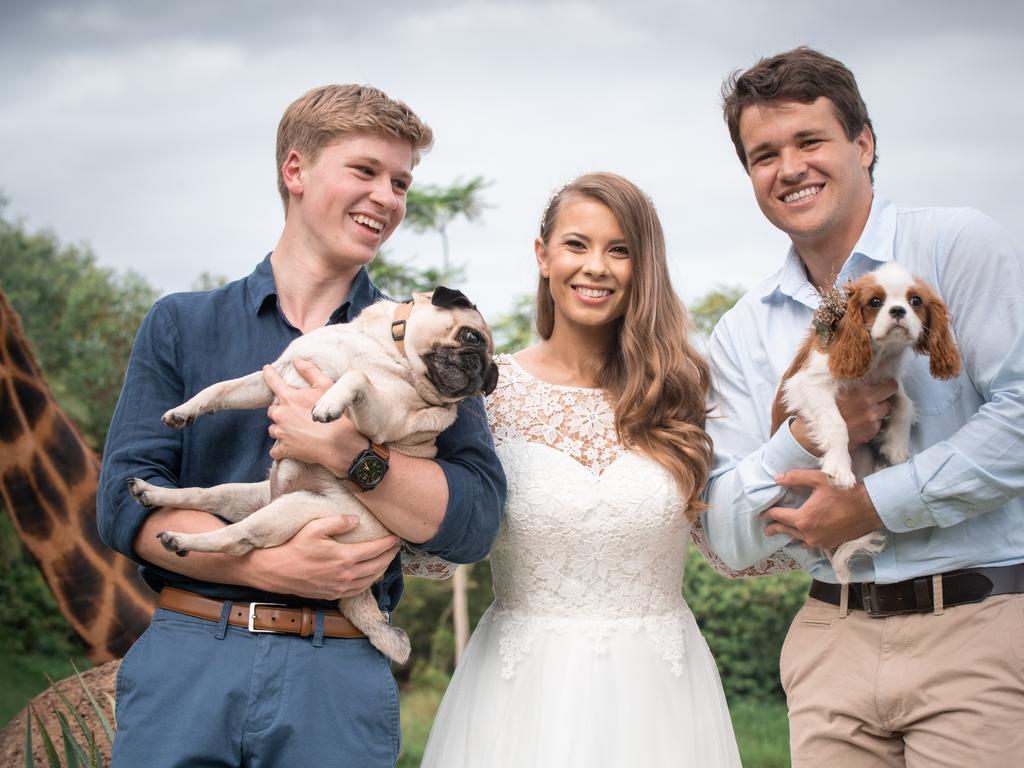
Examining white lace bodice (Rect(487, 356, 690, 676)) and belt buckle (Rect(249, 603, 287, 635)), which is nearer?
belt buckle (Rect(249, 603, 287, 635))

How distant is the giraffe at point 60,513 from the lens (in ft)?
24.7

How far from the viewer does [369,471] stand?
322 centimetres

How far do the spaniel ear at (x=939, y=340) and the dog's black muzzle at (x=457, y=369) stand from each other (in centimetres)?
157

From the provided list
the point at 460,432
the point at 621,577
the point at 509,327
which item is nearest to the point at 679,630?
the point at 621,577

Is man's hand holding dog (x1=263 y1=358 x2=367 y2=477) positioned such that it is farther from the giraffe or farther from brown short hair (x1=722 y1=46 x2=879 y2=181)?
the giraffe

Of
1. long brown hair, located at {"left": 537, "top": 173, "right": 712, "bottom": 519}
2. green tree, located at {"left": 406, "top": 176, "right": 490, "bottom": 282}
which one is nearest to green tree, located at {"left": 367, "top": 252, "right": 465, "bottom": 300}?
green tree, located at {"left": 406, "top": 176, "right": 490, "bottom": 282}

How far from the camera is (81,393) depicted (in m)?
13.1

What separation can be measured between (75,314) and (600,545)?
462 inches

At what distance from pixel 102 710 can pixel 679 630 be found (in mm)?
3124

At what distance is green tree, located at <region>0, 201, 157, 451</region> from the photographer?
13133mm

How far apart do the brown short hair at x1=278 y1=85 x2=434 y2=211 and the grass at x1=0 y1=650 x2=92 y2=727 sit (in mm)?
10145

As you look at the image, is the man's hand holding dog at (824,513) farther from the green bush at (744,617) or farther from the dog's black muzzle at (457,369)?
the green bush at (744,617)

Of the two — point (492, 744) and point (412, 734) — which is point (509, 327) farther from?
point (492, 744)

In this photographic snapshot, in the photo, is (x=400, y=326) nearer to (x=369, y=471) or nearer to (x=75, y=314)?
(x=369, y=471)
